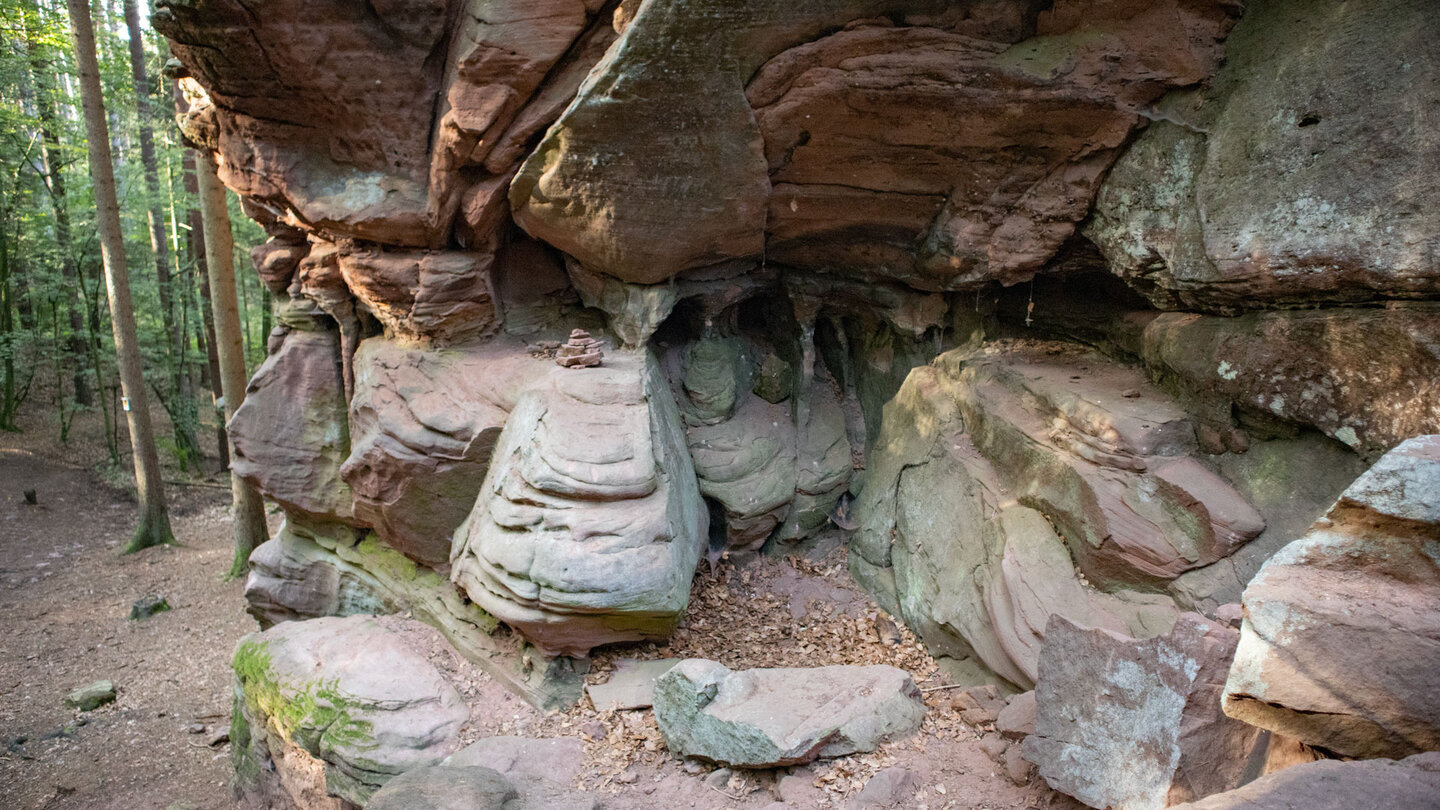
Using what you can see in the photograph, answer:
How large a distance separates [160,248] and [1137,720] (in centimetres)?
1916

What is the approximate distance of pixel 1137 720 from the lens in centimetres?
387

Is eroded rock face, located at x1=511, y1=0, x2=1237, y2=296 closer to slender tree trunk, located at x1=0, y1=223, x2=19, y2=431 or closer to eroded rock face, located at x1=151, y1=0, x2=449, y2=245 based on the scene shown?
eroded rock face, located at x1=151, y1=0, x2=449, y2=245

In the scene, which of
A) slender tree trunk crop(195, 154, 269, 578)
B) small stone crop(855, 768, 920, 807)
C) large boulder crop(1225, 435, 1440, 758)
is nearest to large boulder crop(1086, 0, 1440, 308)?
large boulder crop(1225, 435, 1440, 758)

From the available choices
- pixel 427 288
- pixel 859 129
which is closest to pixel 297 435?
pixel 427 288

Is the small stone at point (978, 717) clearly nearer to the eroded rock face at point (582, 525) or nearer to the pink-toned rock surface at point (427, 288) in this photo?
the eroded rock face at point (582, 525)

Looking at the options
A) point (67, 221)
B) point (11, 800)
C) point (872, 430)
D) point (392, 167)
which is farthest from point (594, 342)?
point (67, 221)

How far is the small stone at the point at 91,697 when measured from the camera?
816cm

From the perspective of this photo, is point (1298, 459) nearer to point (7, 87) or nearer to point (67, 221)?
point (7, 87)

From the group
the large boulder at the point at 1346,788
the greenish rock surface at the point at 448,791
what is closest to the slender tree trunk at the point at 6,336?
the greenish rock surface at the point at 448,791

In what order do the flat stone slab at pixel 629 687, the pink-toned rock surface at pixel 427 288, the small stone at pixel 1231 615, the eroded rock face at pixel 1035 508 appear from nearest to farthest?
the small stone at pixel 1231 615
the eroded rock face at pixel 1035 508
the flat stone slab at pixel 629 687
the pink-toned rock surface at pixel 427 288

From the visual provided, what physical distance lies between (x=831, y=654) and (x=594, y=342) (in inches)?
152

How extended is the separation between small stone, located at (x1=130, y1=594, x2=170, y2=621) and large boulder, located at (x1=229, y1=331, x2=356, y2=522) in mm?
3364

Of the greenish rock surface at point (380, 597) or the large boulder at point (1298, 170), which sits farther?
the greenish rock surface at point (380, 597)

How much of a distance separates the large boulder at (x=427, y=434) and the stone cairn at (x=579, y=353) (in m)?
0.27
